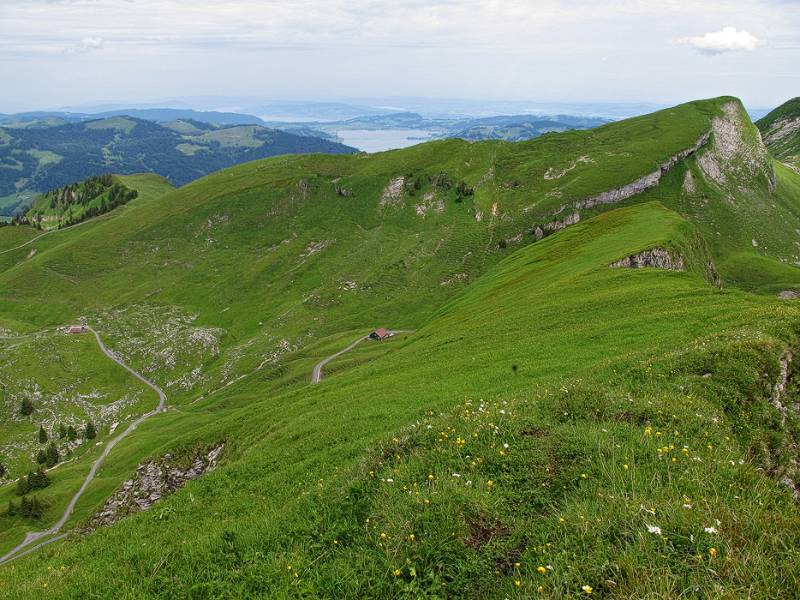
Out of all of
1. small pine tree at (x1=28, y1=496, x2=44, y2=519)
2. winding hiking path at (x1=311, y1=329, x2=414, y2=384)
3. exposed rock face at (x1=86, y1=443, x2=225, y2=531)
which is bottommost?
small pine tree at (x1=28, y1=496, x2=44, y2=519)

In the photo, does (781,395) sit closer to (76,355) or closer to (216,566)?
(216,566)

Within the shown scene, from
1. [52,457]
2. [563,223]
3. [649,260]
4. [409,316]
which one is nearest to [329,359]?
[409,316]

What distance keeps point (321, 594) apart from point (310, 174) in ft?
590

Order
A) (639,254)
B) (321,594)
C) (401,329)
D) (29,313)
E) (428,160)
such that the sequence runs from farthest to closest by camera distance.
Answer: (428,160) → (29,313) → (401,329) → (639,254) → (321,594)

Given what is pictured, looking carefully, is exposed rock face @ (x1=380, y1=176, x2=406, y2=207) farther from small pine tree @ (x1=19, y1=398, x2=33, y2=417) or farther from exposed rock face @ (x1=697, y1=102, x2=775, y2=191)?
small pine tree @ (x1=19, y1=398, x2=33, y2=417)

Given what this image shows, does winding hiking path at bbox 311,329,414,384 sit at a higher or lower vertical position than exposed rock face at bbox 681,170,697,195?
lower

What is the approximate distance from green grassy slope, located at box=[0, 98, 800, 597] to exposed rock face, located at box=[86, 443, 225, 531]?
237cm

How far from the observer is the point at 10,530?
197ft

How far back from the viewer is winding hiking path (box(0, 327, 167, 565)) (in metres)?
53.8

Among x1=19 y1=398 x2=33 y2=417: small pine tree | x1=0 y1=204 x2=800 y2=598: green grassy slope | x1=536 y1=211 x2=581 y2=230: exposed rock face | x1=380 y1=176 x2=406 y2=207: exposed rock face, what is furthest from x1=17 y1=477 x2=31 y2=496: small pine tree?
x1=536 y1=211 x2=581 y2=230: exposed rock face

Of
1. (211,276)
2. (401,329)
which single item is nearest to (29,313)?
(211,276)

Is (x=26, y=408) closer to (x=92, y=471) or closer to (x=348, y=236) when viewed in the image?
(x=92, y=471)

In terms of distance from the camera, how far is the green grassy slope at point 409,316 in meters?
11.9

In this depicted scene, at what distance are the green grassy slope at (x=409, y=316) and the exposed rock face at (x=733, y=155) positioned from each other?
807 millimetres
